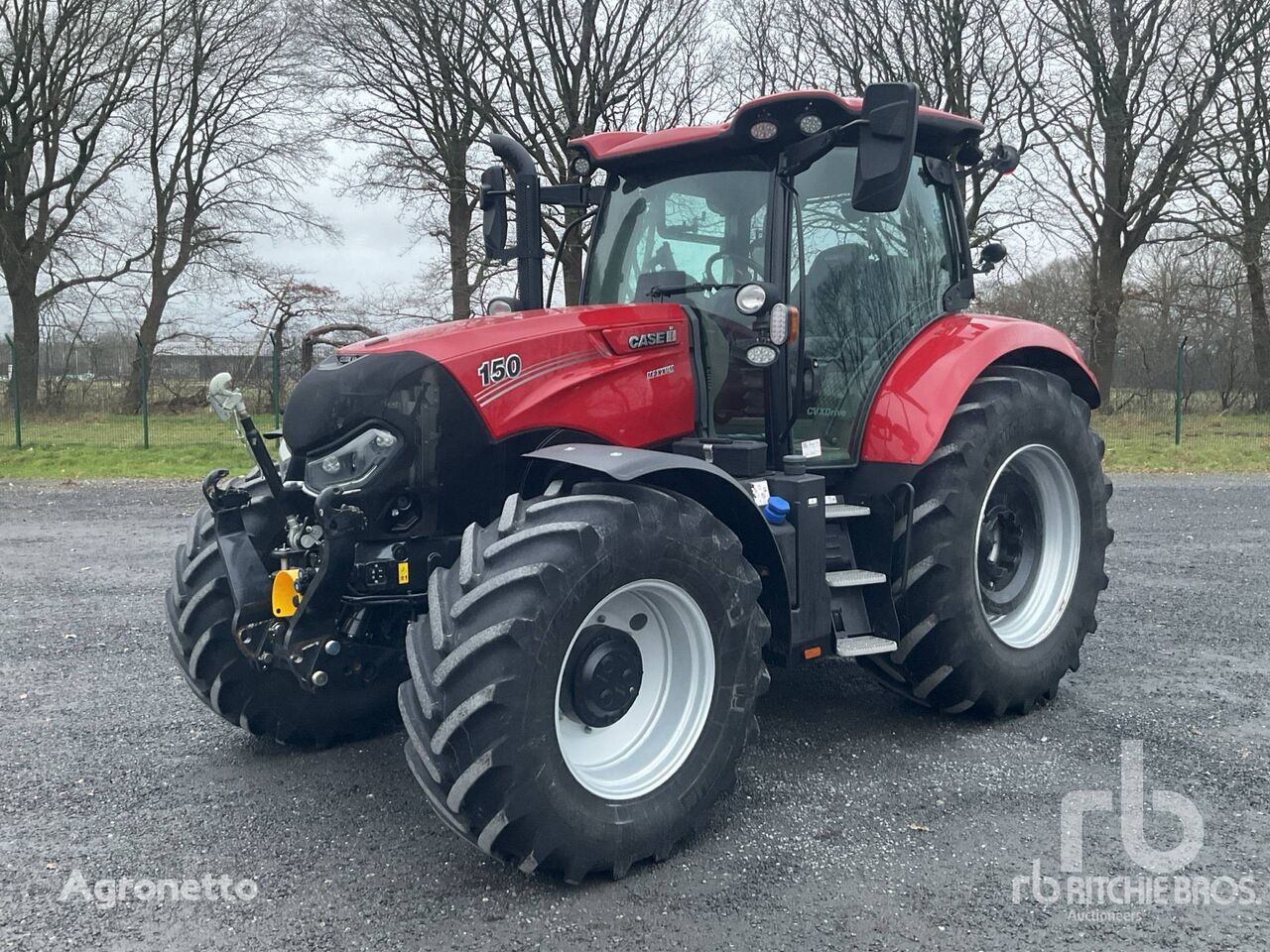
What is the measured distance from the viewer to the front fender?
163 inches

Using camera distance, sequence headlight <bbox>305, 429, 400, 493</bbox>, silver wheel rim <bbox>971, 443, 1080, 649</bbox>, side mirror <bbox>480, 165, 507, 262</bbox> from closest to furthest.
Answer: headlight <bbox>305, 429, 400, 493</bbox>, side mirror <bbox>480, 165, 507, 262</bbox>, silver wheel rim <bbox>971, 443, 1080, 649</bbox>

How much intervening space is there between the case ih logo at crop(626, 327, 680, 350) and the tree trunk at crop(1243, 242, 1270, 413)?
67.1 feet

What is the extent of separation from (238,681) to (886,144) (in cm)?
294

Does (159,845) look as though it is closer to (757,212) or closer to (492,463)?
(492,463)

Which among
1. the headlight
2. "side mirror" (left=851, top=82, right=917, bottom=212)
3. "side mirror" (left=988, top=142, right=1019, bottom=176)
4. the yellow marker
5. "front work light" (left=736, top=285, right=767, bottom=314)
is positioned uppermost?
"side mirror" (left=988, top=142, right=1019, bottom=176)

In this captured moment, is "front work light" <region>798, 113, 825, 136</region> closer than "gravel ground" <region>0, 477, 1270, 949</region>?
No

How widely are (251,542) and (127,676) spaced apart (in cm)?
200

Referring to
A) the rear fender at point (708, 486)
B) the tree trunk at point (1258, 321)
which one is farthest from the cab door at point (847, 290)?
the tree trunk at point (1258, 321)

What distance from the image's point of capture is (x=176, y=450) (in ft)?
50.8

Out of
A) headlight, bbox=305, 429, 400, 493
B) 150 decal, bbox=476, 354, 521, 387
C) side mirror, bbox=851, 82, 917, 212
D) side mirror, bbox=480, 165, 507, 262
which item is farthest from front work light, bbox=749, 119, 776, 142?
headlight, bbox=305, 429, 400, 493

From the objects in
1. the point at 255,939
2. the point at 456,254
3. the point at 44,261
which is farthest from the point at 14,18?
the point at 255,939

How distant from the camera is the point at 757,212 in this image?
13.4ft

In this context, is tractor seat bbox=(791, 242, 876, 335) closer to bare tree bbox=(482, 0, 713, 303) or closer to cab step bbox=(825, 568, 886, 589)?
cab step bbox=(825, 568, 886, 589)

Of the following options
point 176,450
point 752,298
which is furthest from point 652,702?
point 176,450
